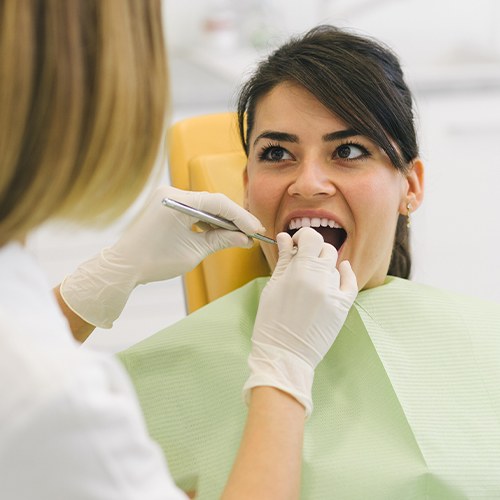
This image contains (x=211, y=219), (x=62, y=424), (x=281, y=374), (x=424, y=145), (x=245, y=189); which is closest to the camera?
(x=62, y=424)

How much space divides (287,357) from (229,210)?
0.35 meters

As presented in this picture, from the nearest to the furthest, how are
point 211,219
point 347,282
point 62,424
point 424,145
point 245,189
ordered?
point 62,424 → point 347,282 → point 211,219 → point 245,189 → point 424,145

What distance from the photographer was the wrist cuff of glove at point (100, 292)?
1.51m

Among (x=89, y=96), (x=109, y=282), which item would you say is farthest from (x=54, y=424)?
(x=109, y=282)

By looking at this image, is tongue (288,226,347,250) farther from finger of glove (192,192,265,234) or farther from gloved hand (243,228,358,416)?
gloved hand (243,228,358,416)

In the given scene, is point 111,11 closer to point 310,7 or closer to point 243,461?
point 243,461

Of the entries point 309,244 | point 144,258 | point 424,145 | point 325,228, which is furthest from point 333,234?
point 424,145

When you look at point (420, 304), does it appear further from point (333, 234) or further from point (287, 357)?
point (287, 357)

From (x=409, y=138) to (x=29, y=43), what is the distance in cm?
89

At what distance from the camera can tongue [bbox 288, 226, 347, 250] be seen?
153 cm

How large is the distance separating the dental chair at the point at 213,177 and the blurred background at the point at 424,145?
0.94 meters

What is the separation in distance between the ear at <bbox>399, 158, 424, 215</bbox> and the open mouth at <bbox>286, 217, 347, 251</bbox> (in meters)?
0.14

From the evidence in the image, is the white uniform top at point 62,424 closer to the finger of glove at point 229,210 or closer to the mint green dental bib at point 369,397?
the mint green dental bib at point 369,397

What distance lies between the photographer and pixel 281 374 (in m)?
1.17
